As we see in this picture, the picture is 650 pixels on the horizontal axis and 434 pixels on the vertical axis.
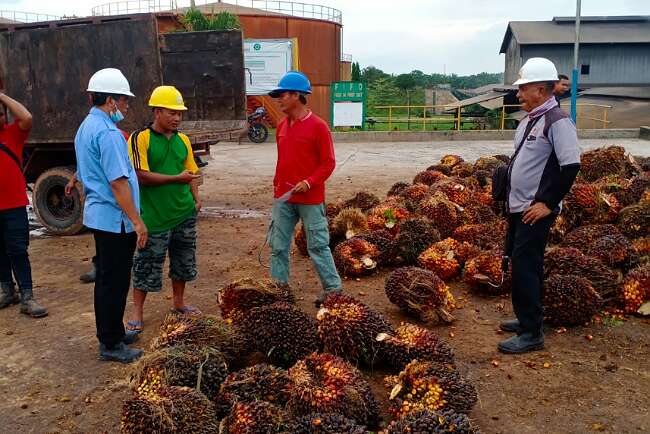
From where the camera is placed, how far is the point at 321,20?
30.5 m

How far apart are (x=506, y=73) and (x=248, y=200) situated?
31178 millimetres

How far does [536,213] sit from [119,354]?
3052 mm

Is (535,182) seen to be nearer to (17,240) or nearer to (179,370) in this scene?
(179,370)

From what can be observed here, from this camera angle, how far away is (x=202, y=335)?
354 cm

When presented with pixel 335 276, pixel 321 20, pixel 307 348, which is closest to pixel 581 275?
pixel 335 276

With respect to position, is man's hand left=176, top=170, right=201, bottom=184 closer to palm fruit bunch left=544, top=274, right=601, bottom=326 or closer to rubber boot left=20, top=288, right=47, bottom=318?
rubber boot left=20, top=288, right=47, bottom=318

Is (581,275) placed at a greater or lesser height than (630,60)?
lesser

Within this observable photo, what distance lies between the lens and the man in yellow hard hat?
432 cm

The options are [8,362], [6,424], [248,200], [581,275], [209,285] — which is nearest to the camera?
[6,424]

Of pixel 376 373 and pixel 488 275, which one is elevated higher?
pixel 488 275

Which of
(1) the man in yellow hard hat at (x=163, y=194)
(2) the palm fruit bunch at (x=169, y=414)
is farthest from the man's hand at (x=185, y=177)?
(2) the palm fruit bunch at (x=169, y=414)

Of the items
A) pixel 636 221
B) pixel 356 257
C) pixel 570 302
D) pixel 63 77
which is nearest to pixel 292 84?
pixel 356 257

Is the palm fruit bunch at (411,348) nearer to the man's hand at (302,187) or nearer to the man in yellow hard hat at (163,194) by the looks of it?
the man's hand at (302,187)

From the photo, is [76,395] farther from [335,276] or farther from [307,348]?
[335,276]
